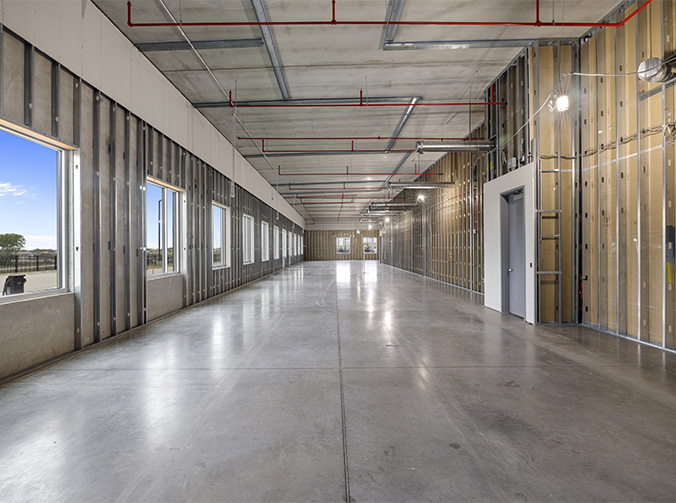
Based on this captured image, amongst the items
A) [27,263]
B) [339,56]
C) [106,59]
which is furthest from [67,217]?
[339,56]

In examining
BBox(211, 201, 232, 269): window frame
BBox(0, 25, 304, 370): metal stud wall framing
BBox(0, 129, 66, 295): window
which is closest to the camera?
BBox(0, 25, 304, 370): metal stud wall framing

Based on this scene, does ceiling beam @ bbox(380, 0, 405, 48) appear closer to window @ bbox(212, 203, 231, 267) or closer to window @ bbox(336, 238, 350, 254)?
window @ bbox(212, 203, 231, 267)

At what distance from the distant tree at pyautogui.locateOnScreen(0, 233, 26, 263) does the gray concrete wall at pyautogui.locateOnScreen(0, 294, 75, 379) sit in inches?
30.3

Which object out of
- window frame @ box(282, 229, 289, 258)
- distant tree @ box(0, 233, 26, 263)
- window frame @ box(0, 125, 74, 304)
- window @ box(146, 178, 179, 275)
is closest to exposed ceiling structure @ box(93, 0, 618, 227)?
window frame @ box(0, 125, 74, 304)

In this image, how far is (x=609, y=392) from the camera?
3545 mm

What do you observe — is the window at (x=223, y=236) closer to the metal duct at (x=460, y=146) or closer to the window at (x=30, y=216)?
the window at (x=30, y=216)

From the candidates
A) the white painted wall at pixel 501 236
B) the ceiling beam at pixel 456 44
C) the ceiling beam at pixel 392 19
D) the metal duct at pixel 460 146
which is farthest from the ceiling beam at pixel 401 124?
the white painted wall at pixel 501 236

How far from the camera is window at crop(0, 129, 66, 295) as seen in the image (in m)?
4.34

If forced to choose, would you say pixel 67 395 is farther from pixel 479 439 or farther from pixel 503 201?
pixel 503 201

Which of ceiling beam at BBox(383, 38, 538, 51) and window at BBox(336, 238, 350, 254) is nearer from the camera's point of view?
ceiling beam at BBox(383, 38, 538, 51)

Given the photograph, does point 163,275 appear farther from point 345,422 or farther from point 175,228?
point 345,422

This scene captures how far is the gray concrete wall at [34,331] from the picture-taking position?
13.0ft

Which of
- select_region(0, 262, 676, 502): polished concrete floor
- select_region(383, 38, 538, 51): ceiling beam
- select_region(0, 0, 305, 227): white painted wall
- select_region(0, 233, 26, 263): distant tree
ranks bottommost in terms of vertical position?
select_region(0, 262, 676, 502): polished concrete floor

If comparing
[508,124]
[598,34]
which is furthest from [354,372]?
[598,34]
